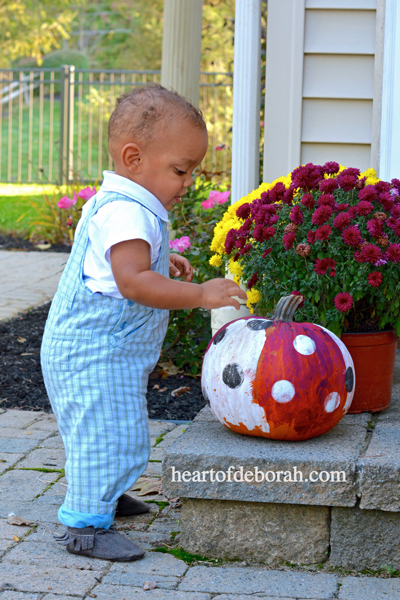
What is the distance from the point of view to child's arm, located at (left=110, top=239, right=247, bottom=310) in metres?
1.89

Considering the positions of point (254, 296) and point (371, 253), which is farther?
point (254, 296)

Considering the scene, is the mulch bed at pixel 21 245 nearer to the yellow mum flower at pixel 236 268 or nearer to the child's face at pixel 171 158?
the yellow mum flower at pixel 236 268

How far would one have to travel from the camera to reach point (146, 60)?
74.9ft

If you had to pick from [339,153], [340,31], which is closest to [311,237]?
[339,153]

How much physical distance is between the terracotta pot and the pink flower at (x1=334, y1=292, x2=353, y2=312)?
0.63 ft

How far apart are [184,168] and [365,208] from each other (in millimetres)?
680

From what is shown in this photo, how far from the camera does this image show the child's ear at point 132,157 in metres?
2.00

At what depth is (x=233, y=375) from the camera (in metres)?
2.14

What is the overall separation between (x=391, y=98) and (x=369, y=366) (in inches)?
61.9

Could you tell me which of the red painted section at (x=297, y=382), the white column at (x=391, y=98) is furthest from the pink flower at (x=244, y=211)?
the white column at (x=391, y=98)

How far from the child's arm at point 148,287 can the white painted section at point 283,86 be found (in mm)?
1925

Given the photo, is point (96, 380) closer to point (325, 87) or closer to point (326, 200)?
point (326, 200)

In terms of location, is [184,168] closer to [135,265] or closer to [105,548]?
[135,265]

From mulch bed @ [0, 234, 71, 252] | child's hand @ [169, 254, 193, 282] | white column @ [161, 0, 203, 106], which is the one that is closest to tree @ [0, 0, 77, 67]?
mulch bed @ [0, 234, 71, 252]
